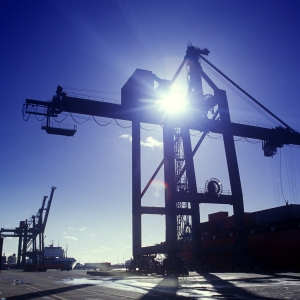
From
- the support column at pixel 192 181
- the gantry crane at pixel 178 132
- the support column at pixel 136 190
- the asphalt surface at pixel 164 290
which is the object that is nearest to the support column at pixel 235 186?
the gantry crane at pixel 178 132

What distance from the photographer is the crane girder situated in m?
35.1

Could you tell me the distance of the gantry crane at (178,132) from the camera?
34688 millimetres

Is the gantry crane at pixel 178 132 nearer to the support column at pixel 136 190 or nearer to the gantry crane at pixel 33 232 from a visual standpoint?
the support column at pixel 136 190

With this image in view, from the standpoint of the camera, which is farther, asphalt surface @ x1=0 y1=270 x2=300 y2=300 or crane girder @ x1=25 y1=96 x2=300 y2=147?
crane girder @ x1=25 y1=96 x2=300 y2=147

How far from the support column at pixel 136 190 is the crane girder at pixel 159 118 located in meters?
1.81

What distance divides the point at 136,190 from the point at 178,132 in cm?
1393

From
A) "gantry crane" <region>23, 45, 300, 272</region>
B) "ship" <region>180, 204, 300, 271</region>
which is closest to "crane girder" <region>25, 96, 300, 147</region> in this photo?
"gantry crane" <region>23, 45, 300, 272</region>

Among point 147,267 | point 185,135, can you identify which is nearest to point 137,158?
point 185,135

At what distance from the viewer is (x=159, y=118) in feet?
132

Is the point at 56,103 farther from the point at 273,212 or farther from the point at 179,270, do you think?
the point at 273,212

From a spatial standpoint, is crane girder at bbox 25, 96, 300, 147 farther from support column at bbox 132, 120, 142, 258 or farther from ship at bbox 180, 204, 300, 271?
ship at bbox 180, 204, 300, 271

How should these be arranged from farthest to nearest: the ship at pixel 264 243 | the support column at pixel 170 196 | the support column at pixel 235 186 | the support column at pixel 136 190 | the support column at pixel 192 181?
the support column at pixel 192 181, the support column at pixel 235 186, the support column at pixel 136 190, the ship at pixel 264 243, the support column at pixel 170 196

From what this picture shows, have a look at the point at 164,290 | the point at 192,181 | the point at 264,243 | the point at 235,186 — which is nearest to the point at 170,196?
the point at 235,186

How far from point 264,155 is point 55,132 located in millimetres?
27689
